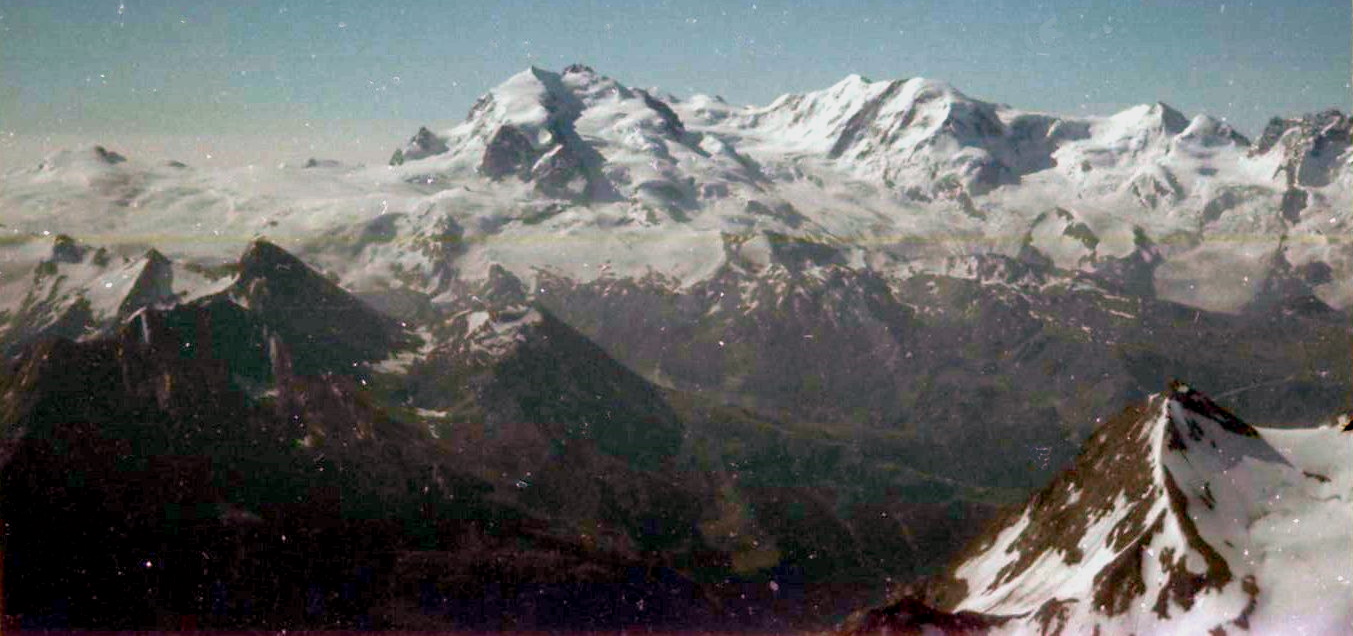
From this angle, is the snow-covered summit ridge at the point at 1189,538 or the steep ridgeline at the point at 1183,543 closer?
the snow-covered summit ridge at the point at 1189,538

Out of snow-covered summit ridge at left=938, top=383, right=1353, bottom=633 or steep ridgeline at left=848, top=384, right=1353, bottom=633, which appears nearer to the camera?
snow-covered summit ridge at left=938, top=383, right=1353, bottom=633

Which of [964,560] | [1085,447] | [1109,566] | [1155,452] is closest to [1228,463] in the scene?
[1155,452]

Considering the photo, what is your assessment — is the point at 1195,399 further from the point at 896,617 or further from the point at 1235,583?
the point at 896,617

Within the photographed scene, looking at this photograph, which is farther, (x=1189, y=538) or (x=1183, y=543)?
(x=1183, y=543)

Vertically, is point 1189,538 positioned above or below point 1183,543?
above
